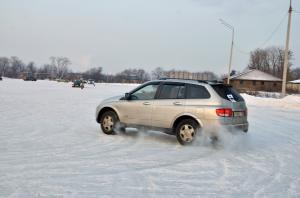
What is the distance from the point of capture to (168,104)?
962 centimetres

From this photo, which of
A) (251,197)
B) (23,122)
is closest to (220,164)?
(251,197)

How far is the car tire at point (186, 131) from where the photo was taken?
9172 millimetres

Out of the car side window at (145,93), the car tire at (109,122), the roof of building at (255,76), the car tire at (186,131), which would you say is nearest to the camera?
the car tire at (186,131)

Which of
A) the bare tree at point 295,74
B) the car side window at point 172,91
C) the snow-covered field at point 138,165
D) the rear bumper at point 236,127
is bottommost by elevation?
the snow-covered field at point 138,165

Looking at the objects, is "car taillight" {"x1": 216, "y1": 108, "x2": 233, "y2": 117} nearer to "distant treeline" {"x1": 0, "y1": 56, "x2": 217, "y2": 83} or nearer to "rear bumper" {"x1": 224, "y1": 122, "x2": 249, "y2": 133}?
"rear bumper" {"x1": 224, "y1": 122, "x2": 249, "y2": 133}

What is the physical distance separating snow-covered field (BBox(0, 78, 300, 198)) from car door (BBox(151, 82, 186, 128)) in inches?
22.3

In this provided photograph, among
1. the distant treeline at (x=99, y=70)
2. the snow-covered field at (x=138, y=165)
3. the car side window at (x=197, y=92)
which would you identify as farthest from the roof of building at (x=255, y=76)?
the car side window at (x=197, y=92)

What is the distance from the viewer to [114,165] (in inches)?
272

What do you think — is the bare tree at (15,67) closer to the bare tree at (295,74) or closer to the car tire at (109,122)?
the bare tree at (295,74)

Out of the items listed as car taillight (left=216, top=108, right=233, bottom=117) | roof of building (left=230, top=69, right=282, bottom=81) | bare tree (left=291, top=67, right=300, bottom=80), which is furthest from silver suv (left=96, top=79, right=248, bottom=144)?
bare tree (left=291, top=67, right=300, bottom=80)

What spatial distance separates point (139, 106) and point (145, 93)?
0.39 m

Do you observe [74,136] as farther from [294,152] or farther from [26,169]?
[294,152]

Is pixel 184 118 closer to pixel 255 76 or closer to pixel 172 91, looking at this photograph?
pixel 172 91

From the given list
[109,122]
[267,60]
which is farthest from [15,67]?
[109,122]
